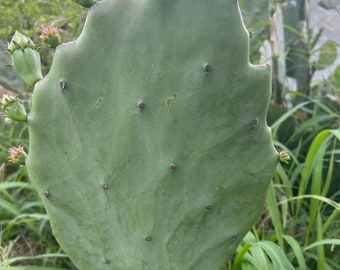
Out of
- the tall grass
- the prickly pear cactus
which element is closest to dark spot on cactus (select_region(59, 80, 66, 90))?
the prickly pear cactus

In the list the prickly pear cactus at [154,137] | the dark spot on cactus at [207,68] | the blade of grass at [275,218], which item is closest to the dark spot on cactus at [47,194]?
the prickly pear cactus at [154,137]

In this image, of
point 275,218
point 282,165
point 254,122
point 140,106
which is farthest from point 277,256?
point 282,165

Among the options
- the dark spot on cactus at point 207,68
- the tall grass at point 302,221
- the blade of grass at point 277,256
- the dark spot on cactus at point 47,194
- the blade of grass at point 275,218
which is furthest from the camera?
the blade of grass at point 275,218

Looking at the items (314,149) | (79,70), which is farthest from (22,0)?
(79,70)

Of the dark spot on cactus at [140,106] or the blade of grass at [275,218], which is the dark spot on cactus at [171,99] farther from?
the blade of grass at [275,218]

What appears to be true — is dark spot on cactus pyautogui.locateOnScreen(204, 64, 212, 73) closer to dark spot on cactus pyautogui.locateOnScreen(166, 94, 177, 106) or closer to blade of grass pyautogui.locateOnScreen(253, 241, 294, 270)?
dark spot on cactus pyautogui.locateOnScreen(166, 94, 177, 106)

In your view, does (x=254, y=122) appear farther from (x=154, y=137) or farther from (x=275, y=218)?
(x=275, y=218)
